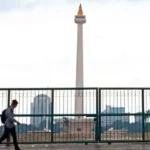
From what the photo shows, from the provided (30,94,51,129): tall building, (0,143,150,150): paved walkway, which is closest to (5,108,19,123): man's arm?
(0,143,150,150): paved walkway

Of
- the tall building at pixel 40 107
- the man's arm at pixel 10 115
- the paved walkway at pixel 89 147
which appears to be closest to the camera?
the man's arm at pixel 10 115

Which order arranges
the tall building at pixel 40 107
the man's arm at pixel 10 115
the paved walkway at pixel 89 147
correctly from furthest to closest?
the tall building at pixel 40 107, the paved walkway at pixel 89 147, the man's arm at pixel 10 115

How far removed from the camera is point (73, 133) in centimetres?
2255

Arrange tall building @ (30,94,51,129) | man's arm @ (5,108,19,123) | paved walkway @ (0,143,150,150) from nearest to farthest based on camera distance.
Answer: man's arm @ (5,108,19,123)
paved walkway @ (0,143,150,150)
tall building @ (30,94,51,129)

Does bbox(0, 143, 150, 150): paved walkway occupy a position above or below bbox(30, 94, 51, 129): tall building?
below

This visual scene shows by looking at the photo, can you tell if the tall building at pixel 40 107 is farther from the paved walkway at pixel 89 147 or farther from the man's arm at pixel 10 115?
the man's arm at pixel 10 115

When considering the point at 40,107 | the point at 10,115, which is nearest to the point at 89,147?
the point at 40,107

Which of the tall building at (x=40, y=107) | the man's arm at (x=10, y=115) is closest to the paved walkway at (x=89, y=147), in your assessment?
the tall building at (x=40, y=107)

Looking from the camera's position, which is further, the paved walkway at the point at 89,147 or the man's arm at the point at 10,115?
the paved walkway at the point at 89,147

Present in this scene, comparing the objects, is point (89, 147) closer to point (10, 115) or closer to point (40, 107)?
point (40, 107)

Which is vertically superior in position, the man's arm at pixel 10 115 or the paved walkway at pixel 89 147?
the man's arm at pixel 10 115

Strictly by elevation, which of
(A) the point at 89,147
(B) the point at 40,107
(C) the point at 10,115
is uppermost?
(B) the point at 40,107

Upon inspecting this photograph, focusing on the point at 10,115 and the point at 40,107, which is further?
the point at 40,107

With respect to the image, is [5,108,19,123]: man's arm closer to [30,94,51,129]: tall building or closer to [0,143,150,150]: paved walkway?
[0,143,150,150]: paved walkway
